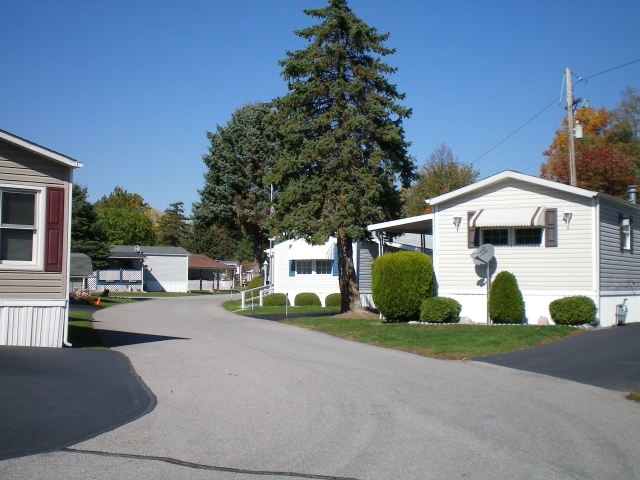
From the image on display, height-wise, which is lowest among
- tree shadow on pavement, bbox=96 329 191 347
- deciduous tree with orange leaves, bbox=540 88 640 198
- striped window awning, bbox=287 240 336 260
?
tree shadow on pavement, bbox=96 329 191 347

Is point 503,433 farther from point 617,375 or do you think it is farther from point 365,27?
point 365,27

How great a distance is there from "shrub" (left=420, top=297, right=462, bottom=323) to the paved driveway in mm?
7519

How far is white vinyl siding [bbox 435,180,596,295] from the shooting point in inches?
822

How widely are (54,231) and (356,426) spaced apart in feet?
28.3

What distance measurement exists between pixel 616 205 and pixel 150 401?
1752cm

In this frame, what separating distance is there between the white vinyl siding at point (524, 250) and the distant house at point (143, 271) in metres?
42.1

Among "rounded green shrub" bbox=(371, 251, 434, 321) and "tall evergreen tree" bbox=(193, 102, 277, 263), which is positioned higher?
"tall evergreen tree" bbox=(193, 102, 277, 263)

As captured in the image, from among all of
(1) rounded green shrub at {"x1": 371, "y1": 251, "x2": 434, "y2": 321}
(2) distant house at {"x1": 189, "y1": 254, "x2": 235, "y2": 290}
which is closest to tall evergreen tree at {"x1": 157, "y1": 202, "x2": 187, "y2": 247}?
(2) distant house at {"x1": 189, "y1": 254, "x2": 235, "y2": 290}

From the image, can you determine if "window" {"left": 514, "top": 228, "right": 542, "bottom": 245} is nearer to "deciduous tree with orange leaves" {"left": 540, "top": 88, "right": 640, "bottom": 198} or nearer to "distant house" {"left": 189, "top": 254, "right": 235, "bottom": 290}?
"deciduous tree with orange leaves" {"left": 540, "top": 88, "right": 640, "bottom": 198}

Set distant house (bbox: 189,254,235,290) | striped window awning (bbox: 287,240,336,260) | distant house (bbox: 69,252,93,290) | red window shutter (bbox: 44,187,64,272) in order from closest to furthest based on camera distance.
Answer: red window shutter (bbox: 44,187,64,272) → striped window awning (bbox: 287,240,336,260) → distant house (bbox: 69,252,93,290) → distant house (bbox: 189,254,235,290)

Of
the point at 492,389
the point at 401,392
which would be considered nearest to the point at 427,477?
the point at 401,392

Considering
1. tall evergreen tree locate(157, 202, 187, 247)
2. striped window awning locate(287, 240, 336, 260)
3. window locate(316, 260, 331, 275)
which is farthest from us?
tall evergreen tree locate(157, 202, 187, 247)

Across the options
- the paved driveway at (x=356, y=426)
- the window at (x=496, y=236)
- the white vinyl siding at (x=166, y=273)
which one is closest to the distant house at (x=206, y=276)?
the white vinyl siding at (x=166, y=273)

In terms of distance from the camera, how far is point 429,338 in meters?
17.8
